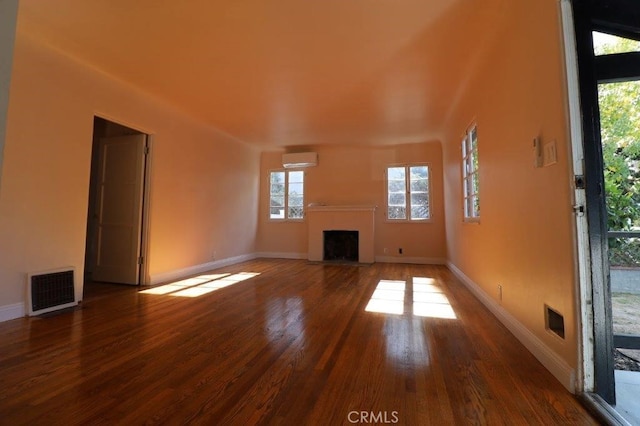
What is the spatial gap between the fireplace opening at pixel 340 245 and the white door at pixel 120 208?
3616 millimetres

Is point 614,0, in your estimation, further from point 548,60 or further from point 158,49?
point 158,49

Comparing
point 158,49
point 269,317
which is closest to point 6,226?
point 158,49

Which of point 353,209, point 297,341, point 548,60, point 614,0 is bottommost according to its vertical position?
point 297,341

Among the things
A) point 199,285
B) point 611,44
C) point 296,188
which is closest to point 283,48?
point 611,44

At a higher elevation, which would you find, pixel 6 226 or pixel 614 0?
pixel 614 0

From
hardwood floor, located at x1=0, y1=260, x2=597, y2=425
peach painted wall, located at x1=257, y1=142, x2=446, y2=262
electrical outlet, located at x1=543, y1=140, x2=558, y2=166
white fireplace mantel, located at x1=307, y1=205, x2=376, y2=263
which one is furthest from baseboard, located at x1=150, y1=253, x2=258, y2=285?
electrical outlet, located at x1=543, y1=140, x2=558, y2=166

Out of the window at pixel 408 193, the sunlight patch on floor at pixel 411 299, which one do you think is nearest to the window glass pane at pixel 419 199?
the window at pixel 408 193

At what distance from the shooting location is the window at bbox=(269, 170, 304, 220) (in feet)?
22.0

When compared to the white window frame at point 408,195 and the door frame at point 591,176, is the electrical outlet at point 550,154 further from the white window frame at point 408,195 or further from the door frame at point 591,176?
the white window frame at point 408,195

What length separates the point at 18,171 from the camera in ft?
8.18

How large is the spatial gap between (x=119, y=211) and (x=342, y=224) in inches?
156

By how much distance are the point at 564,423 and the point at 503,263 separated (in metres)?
1.37

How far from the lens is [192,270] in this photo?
14.9 ft

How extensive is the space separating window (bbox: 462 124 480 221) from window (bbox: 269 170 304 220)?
3.76m
